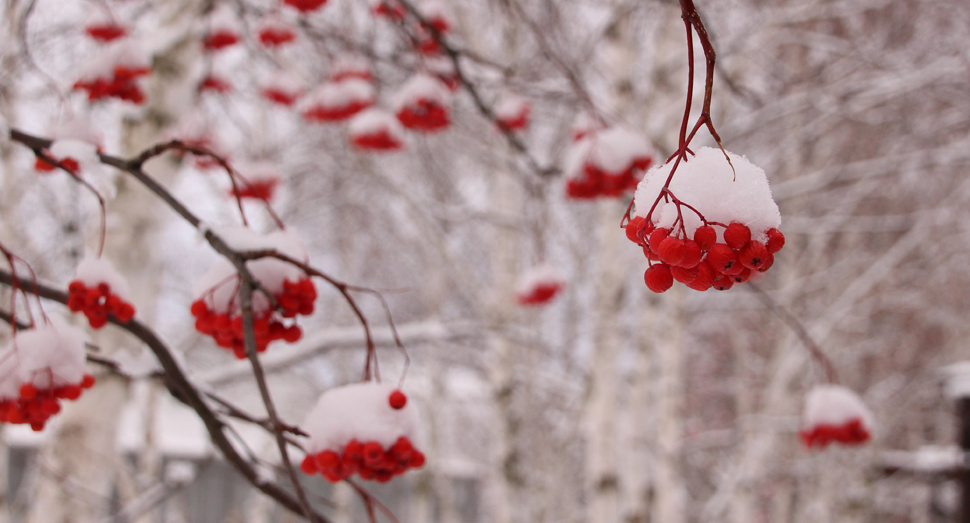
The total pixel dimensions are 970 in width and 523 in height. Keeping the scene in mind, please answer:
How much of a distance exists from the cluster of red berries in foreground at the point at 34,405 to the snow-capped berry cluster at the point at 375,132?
2.40 m

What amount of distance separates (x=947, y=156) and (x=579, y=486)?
9.94 meters

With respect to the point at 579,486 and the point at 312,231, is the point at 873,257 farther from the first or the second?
the point at 312,231

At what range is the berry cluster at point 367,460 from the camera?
1115mm

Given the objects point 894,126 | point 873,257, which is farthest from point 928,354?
point 894,126

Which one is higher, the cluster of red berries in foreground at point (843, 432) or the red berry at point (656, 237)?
the cluster of red berries in foreground at point (843, 432)

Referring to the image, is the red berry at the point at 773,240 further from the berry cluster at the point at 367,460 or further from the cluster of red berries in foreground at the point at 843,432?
the cluster of red berries in foreground at the point at 843,432

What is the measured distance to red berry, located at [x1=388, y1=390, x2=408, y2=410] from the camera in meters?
1.17

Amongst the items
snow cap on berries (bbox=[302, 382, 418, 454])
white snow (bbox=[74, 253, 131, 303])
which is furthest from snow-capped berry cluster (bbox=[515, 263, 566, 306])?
white snow (bbox=[74, 253, 131, 303])

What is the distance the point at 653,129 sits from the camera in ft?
14.1

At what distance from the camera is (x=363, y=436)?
1120 mm

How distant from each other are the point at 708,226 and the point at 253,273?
799 millimetres

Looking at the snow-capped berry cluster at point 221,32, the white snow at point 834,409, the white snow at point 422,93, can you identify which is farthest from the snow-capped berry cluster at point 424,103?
the white snow at point 834,409

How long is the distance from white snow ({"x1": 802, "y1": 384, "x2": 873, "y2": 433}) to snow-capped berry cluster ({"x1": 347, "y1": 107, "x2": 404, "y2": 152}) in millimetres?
2393

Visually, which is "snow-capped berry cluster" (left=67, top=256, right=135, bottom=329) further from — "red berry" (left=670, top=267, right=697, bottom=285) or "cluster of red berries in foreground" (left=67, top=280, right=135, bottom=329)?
"red berry" (left=670, top=267, right=697, bottom=285)
